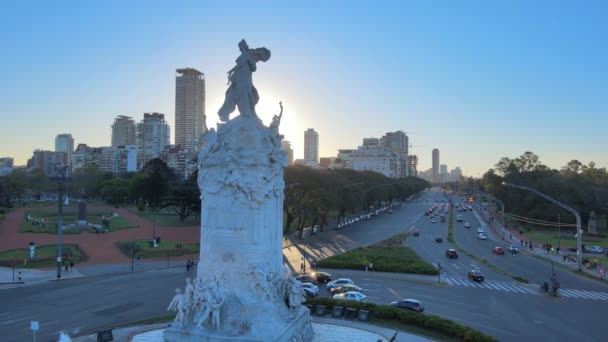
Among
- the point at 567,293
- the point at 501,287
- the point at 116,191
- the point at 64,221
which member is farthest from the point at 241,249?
the point at 116,191

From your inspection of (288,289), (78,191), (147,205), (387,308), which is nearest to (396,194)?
(147,205)

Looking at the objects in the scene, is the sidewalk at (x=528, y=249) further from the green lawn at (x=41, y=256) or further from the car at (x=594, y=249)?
the green lawn at (x=41, y=256)

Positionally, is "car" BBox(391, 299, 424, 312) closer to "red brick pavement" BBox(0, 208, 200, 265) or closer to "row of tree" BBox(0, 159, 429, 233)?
"row of tree" BBox(0, 159, 429, 233)

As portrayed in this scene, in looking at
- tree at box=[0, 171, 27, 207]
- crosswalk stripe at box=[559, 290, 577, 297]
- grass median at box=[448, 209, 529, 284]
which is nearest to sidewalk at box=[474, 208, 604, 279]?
grass median at box=[448, 209, 529, 284]

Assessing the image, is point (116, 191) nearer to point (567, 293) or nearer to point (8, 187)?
point (8, 187)

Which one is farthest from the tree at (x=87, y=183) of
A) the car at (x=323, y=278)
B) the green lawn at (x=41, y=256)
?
the car at (x=323, y=278)

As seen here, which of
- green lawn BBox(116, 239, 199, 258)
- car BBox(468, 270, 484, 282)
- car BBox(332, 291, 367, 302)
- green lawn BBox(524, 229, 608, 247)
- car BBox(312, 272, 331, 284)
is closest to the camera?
car BBox(332, 291, 367, 302)

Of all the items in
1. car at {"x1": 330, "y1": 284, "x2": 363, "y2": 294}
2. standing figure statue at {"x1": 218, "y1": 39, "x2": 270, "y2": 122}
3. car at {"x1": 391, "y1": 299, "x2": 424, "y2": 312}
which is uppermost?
standing figure statue at {"x1": 218, "y1": 39, "x2": 270, "y2": 122}
